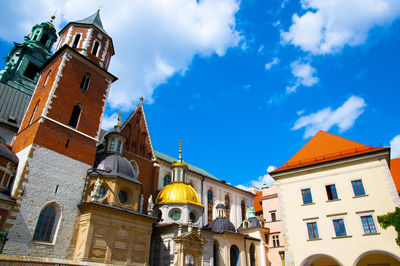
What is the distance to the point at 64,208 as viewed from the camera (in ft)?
57.7

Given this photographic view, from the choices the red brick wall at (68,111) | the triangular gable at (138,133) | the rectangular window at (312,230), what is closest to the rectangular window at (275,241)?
the rectangular window at (312,230)

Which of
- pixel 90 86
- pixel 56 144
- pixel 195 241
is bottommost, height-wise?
pixel 195 241

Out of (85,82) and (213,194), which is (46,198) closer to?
(85,82)

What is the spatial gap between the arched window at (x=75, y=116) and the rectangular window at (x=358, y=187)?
21.3m

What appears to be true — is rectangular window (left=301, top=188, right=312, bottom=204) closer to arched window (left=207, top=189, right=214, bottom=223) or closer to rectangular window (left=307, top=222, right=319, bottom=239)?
rectangular window (left=307, top=222, right=319, bottom=239)

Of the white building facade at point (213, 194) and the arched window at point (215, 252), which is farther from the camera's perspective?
the white building facade at point (213, 194)

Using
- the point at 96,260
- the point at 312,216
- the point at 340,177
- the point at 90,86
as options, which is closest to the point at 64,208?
the point at 96,260

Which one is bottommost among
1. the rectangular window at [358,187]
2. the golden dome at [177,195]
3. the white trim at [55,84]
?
the rectangular window at [358,187]

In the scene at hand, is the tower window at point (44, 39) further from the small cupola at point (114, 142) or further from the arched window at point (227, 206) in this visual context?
the arched window at point (227, 206)

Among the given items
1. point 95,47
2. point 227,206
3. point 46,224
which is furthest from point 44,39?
point 46,224

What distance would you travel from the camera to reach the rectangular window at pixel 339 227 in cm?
2042

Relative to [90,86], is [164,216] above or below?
below

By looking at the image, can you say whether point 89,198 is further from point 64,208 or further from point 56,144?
point 56,144

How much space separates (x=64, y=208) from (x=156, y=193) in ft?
38.5
